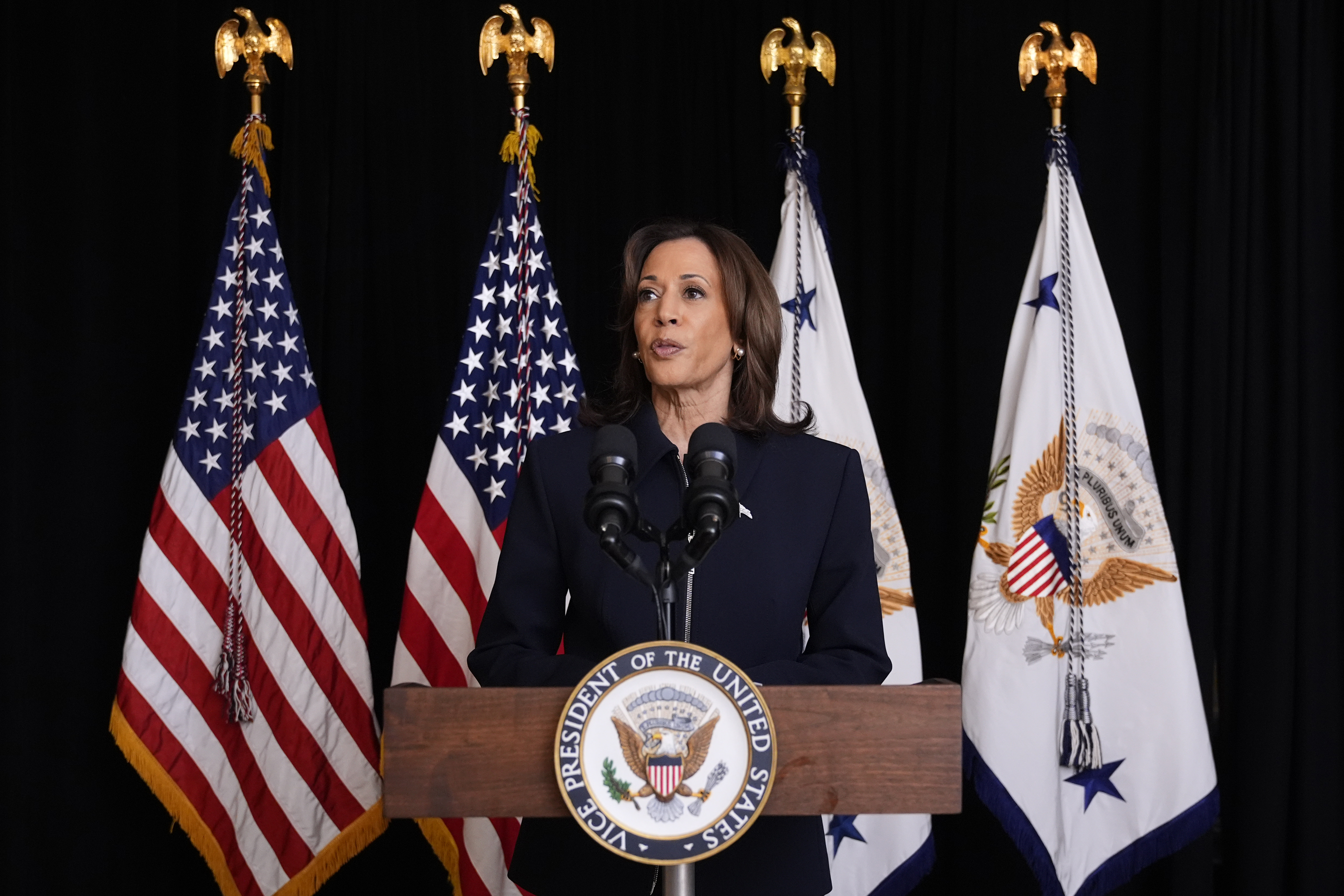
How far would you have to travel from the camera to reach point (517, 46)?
304cm

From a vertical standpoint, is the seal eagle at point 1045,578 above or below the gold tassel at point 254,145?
below

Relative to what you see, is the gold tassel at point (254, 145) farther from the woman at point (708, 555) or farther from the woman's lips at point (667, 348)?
the woman's lips at point (667, 348)


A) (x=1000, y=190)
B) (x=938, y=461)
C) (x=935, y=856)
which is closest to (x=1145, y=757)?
(x=935, y=856)

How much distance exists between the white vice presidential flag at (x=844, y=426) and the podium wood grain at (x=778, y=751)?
1790 mm

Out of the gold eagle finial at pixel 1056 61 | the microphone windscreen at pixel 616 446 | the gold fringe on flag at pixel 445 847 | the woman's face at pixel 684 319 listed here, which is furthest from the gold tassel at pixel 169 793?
the gold eagle finial at pixel 1056 61

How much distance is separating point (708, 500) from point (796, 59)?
2274 millimetres

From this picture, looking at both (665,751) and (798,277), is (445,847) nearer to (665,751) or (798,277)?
(798,277)

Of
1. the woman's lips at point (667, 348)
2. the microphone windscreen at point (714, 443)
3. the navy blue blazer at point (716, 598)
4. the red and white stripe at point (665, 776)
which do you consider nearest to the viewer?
the red and white stripe at point (665, 776)

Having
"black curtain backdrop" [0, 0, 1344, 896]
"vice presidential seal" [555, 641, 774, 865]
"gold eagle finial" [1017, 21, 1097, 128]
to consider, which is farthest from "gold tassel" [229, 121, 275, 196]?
"vice presidential seal" [555, 641, 774, 865]

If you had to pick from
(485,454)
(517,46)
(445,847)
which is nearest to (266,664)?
(445,847)

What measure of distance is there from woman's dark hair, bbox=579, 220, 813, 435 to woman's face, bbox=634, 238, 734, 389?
2cm

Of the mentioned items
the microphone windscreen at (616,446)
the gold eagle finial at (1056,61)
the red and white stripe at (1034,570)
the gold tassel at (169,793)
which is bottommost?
the gold tassel at (169,793)

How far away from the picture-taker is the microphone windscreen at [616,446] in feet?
3.94

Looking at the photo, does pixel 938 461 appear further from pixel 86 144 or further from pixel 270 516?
pixel 86 144
